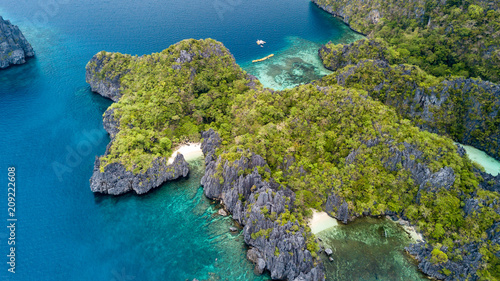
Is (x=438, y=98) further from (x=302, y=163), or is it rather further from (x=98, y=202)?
(x=98, y=202)

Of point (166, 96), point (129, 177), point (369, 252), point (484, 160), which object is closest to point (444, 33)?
point (484, 160)

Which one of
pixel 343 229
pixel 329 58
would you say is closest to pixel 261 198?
pixel 343 229

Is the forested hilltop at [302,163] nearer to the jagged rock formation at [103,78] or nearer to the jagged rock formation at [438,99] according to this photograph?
the jagged rock formation at [103,78]

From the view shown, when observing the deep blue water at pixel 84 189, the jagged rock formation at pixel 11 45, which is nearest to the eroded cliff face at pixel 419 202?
the deep blue water at pixel 84 189

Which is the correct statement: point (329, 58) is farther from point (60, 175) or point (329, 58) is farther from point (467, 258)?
point (60, 175)

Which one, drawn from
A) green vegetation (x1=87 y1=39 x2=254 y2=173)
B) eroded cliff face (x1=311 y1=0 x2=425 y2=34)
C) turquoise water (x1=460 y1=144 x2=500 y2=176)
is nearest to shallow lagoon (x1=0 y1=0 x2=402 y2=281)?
eroded cliff face (x1=311 y1=0 x2=425 y2=34)

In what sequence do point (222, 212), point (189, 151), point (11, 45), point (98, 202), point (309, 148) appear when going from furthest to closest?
point (11, 45) → point (189, 151) → point (309, 148) → point (98, 202) → point (222, 212)
